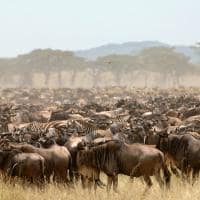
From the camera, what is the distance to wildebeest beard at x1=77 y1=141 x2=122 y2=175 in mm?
9370

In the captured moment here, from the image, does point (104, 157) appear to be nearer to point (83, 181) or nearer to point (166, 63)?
point (83, 181)

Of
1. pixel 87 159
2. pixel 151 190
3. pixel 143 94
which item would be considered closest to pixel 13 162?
pixel 87 159

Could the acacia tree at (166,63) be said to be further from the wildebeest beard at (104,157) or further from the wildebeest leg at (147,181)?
the wildebeest leg at (147,181)

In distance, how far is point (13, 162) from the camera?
8859 mm

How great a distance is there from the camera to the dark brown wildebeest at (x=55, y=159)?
9.39 metres

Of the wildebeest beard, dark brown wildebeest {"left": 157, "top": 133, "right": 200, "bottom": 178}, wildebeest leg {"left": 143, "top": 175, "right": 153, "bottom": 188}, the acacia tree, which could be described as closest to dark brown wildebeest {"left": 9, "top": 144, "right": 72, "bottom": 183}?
the wildebeest beard

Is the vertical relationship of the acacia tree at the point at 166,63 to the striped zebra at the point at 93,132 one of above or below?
above

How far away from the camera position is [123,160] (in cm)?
929

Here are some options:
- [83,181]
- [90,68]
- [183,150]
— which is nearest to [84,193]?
[83,181]

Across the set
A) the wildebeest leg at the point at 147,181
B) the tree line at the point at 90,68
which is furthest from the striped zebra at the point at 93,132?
the tree line at the point at 90,68

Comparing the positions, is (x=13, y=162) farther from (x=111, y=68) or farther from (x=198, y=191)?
(x=111, y=68)

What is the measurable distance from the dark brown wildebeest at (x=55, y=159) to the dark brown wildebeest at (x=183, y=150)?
198 cm

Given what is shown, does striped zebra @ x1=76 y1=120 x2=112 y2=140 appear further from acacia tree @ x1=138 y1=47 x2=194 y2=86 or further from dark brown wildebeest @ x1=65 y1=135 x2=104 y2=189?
acacia tree @ x1=138 y1=47 x2=194 y2=86

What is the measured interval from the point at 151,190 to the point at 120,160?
75 cm
